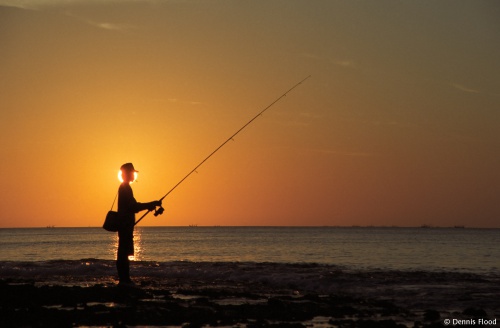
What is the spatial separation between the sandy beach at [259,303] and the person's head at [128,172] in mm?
2615

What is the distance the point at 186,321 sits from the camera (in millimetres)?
11992

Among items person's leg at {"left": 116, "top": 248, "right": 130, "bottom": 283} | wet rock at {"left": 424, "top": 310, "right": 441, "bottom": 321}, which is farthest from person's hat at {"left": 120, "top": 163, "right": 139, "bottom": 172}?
wet rock at {"left": 424, "top": 310, "right": 441, "bottom": 321}

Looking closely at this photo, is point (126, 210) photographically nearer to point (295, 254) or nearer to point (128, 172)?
point (128, 172)

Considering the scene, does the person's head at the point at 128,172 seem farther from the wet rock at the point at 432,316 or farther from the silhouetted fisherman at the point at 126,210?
the wet rock at the point at 432,316

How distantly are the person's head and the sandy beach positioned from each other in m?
2.62

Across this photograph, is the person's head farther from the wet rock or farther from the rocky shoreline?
the wet rock

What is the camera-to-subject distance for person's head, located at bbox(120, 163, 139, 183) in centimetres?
1673

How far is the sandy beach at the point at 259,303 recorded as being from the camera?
12.0 metres

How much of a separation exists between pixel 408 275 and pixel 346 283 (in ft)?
14.4

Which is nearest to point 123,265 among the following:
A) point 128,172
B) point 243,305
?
point 128,172

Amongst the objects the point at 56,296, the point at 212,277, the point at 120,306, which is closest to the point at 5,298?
the point at 56,296

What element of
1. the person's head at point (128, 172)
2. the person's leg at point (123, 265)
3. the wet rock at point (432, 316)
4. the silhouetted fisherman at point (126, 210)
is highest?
the person's head at point (128, 172)

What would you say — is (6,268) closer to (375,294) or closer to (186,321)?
(375,294)

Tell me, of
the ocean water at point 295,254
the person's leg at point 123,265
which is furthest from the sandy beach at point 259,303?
the ocean water at point 295,254
